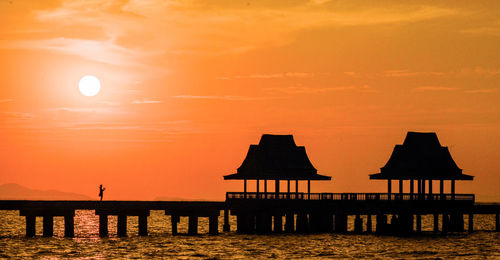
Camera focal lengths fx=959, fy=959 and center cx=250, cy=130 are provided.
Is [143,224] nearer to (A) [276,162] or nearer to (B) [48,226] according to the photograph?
(B) [48,226]

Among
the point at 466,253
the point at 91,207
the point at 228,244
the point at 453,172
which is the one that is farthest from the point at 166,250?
the point at 453,172

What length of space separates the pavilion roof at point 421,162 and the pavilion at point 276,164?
17.5 feet

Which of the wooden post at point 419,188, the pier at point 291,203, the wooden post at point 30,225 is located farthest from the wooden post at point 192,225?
the wooden post at point 419,188

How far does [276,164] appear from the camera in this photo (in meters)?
74.5

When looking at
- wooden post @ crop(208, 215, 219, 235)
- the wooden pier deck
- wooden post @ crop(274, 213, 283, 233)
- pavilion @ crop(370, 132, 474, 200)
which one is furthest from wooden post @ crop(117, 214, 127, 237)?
pavilion @ crop(370, 132, 474, 200)

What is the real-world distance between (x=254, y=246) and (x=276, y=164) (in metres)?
9.71

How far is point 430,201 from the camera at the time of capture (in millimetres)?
75062

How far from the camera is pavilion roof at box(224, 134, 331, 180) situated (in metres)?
74.1

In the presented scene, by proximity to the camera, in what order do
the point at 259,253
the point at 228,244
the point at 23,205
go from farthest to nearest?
the point at 23,205, the point at 228,244, the point at 259,253

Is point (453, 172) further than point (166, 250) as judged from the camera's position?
Yes

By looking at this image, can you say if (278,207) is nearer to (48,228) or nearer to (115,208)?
(115,208)

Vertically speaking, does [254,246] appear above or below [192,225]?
below

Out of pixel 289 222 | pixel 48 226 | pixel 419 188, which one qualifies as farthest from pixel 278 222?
pixel 48 226

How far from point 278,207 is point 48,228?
17.9 metres
